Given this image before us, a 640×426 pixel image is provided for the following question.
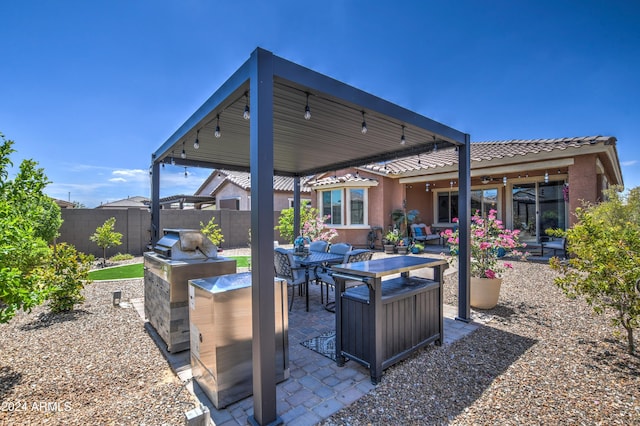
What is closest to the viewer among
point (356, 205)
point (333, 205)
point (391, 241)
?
point (391, 241)

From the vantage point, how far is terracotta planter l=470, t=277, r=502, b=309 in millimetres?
4799

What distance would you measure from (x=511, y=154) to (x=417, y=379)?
30.2 feet

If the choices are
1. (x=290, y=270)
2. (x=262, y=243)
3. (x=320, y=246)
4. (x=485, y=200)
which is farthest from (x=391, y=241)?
(x=262, y=243)

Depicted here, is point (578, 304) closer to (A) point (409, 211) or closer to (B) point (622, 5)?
(B) point (622, 5)

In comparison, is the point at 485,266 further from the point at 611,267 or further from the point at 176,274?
the point at 176,274

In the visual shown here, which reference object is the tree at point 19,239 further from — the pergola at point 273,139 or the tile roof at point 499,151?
the tile roof at point 499,151

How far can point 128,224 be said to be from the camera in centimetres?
1104

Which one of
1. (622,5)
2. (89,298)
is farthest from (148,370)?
(622,5)

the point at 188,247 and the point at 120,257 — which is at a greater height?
the point at 188,247

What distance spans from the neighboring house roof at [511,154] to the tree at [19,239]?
6.71m

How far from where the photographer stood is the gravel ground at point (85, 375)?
2277 mm

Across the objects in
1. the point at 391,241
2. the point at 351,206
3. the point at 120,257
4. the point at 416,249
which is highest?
the point at 351,206

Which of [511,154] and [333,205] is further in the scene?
[333,205]

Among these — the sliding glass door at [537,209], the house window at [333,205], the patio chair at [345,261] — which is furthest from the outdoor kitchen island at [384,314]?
the sliding glass door at [537,209]
